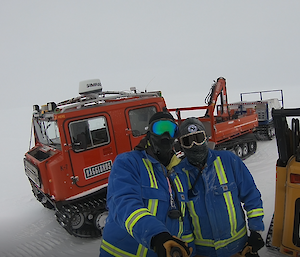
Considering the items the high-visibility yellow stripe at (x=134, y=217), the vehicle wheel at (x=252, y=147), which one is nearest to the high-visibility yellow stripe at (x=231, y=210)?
the high-visibility yellow stripe at (x=134, y=217)

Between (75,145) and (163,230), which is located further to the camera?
(75,145)

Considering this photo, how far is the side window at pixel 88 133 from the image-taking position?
181 inches

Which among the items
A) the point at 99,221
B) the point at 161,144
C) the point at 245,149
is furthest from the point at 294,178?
the point at 245,149

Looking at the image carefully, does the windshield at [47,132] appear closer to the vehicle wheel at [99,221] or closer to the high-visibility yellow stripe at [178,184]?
the vehicle wheel at [99,221]

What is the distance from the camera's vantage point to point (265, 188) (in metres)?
5.54

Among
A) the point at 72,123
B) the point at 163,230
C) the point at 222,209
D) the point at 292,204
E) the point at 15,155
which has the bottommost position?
the point at 15,155

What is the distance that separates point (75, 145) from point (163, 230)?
3497mm

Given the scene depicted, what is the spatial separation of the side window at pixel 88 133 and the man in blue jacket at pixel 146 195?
8.96 ft

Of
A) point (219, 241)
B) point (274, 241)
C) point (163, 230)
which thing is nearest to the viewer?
point (163, 230)

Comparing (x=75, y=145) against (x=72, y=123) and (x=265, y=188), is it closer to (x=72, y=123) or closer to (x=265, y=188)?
(x=72, y=123)

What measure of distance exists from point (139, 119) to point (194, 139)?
3.40 metres

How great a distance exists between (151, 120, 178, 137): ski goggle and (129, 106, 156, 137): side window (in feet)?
10.4

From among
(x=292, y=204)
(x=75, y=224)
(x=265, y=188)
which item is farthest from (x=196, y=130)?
(x=265, y=188)

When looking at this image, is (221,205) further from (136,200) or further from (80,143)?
(80,143)
